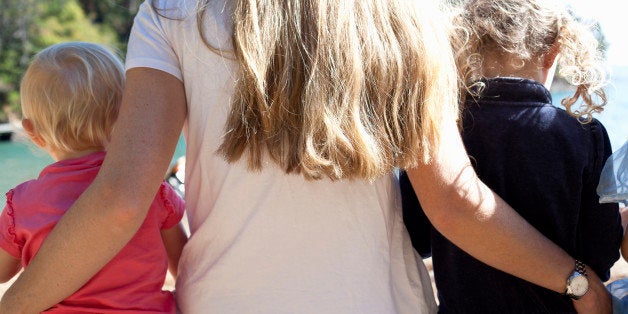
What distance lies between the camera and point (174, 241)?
5.32 ft

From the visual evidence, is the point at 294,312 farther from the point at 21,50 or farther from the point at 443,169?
the point at 21,50

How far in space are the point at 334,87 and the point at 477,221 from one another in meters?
0.38

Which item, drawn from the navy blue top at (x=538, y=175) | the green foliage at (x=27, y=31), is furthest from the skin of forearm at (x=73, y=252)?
the green foliage at (x=27, y=31)

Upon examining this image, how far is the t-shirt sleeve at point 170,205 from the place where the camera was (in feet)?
5.04

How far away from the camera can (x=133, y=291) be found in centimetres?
146

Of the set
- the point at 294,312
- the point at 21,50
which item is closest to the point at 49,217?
the point at 294,312

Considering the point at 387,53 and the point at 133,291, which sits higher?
the point at 387,53

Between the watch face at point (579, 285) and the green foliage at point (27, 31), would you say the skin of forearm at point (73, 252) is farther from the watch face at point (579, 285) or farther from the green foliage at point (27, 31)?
the green foliage at point (27, 31)

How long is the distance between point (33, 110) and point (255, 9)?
0.61 metres

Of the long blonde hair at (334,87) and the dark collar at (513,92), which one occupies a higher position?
the long blonde hair at (334,87)

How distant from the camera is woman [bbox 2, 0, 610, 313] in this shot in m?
1.21

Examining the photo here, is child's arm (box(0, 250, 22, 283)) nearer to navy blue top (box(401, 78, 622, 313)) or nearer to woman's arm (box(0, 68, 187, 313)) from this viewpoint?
woman's arm (box(0, 68, 187, 313))

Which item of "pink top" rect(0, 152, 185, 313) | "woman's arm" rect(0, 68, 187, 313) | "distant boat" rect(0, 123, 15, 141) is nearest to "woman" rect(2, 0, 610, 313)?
"woman's arm" rect(0, 68, 187, 313)

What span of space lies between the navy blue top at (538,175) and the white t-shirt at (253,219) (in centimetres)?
32
